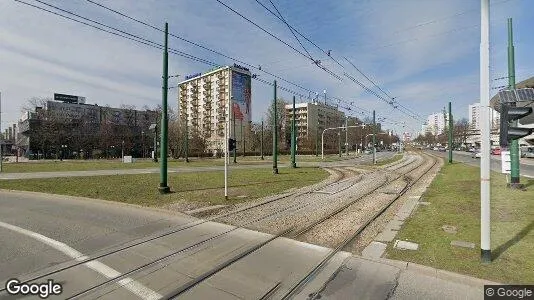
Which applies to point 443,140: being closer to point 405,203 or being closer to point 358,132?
point 358,132

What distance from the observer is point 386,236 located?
6891mm

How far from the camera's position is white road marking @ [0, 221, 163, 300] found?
431 cm

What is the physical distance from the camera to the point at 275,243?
6.54 m

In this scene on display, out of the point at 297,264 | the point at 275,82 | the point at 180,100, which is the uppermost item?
the point at 180,100

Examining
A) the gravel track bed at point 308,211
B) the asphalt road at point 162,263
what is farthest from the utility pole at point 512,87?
the asphalt road at point 162,263

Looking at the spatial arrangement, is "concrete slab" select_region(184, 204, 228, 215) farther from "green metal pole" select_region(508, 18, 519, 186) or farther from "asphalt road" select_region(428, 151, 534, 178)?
"asphalt road" select_region(428, 151, 534, 178)

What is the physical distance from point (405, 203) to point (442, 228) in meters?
3.46

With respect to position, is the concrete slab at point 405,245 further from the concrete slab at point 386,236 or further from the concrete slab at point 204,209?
the concrete slab at point 204,209

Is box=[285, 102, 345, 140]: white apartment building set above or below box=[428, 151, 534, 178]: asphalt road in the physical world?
above

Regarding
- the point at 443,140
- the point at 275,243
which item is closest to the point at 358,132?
the point at 443,140

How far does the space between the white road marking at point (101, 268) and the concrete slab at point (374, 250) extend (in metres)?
3.59

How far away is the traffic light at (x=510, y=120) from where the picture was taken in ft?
16.9

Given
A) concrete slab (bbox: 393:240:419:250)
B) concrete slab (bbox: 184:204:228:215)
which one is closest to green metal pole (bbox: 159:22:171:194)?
concrete slab (bbox: 184:204:228:215)

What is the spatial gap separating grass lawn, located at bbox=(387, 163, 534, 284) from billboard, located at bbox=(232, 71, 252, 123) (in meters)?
88.3
